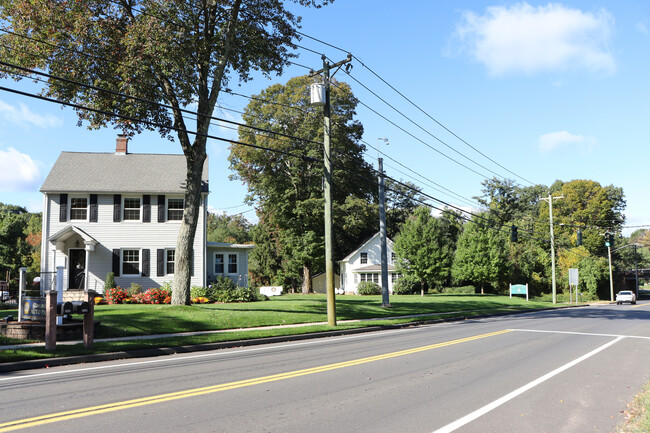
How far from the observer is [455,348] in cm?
1234

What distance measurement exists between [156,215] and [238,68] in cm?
1209

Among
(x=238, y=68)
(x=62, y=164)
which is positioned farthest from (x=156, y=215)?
(x=238, y=68)

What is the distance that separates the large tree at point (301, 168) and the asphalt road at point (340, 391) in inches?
1191

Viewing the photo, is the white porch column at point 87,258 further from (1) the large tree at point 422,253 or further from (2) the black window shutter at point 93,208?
(1) the large tree at point 422,253

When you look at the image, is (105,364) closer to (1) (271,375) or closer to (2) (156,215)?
(1) (271,375)

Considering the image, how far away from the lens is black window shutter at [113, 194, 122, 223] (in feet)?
94.3

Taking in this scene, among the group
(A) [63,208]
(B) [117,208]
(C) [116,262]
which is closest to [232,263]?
(C) [116,262]

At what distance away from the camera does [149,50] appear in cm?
1575

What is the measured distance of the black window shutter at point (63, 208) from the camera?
92.2 ft

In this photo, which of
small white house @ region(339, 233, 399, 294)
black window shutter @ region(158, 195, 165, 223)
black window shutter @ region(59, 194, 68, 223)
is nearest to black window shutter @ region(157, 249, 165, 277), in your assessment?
black window shutter @ region(158, 195, 165, 223)

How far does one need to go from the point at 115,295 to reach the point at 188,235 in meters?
8.26

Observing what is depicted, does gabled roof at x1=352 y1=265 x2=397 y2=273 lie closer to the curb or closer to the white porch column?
the white porch column

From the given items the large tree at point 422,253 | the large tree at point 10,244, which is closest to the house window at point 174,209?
the large tree at point 10,244

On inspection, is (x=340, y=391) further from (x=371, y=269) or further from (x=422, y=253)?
(x=371, y=269)
